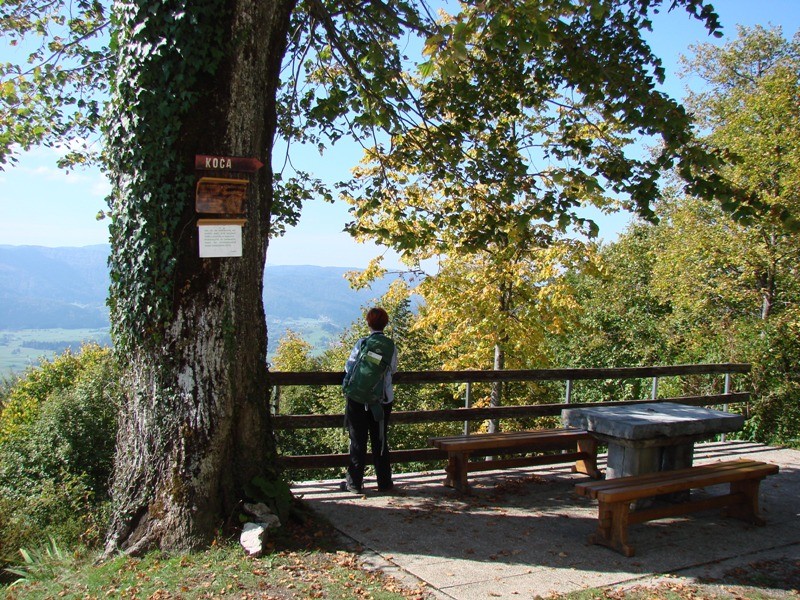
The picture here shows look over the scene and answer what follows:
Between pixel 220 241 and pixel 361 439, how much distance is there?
257 cm

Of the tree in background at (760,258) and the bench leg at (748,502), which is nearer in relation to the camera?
the bench leg at (748,502)

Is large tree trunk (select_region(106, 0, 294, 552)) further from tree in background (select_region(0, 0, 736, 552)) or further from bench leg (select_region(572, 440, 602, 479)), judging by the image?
bench leg (select_region(572, 440, 602, 479))

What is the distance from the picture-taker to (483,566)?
5074 millimetres

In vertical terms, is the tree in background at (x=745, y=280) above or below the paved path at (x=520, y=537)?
above

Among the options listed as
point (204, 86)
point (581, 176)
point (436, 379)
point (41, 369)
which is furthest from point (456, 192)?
point (41, 369)

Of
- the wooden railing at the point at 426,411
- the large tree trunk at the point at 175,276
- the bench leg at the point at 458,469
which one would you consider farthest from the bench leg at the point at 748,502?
the large tree trunk at the point at 175,276

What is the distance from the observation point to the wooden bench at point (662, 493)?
5.44 meters

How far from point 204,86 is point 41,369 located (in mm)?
14303

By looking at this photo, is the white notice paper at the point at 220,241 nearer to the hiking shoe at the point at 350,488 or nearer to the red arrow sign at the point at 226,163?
the red arrow sign at the point at 226,163

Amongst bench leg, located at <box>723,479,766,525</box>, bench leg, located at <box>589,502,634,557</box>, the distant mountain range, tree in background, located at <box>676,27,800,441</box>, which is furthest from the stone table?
the distant mountain range

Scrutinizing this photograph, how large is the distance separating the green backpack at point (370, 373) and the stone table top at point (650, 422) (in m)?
1.89

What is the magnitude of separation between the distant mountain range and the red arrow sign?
264ft

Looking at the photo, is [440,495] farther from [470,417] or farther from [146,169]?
[146,169]

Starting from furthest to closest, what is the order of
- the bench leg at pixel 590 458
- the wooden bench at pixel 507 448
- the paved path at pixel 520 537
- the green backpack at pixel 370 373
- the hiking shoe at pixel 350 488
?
the bench leg at pixel 590 458
the wooden bench at pixel 507 448
the hiking shoe at pixel 350 488
the green backpack at pixel 370 373
the paved path at pixel 520 537
